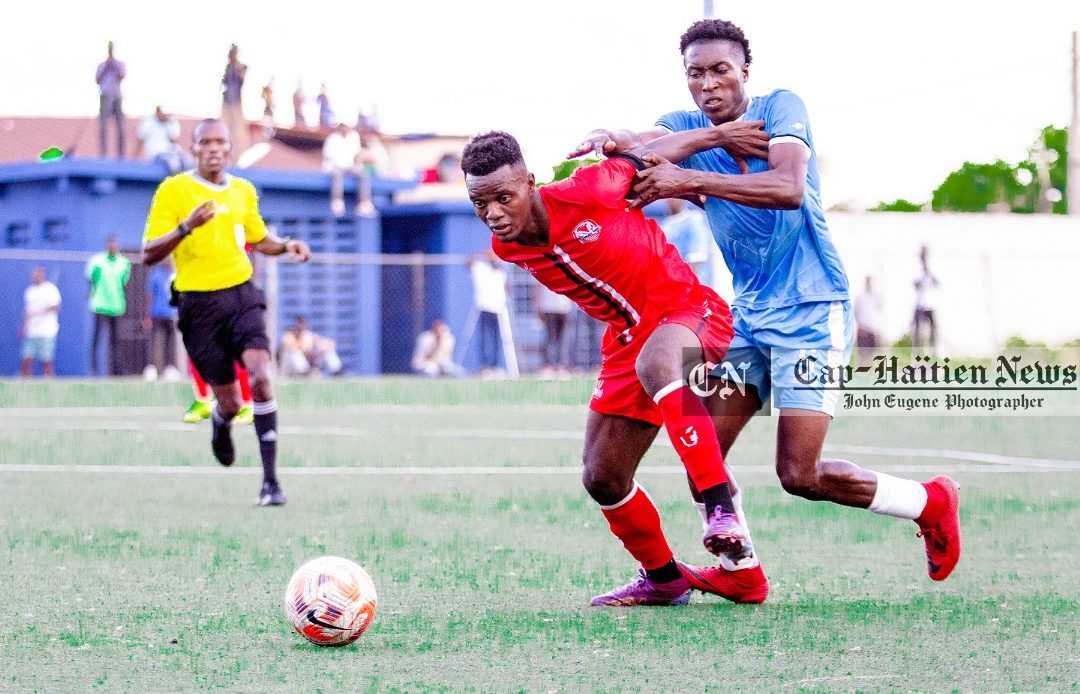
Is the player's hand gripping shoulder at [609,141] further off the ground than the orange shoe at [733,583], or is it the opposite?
the player's hand gripping shoulder at [609,141]

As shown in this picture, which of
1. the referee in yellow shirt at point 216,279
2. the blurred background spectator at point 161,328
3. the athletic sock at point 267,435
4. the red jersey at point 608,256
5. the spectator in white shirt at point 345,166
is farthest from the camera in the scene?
the spectator in white shirt at point 345,166

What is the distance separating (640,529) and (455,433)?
372 inches

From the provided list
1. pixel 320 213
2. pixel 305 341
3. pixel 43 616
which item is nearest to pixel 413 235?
pixel 320 213

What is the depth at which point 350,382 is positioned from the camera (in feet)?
87.4

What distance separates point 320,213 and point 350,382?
6.25 meters

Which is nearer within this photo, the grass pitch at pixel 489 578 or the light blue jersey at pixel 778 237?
the grass pitch at pixel 489 578

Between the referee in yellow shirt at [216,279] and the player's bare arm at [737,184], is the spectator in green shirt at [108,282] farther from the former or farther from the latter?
the player's bare arm at [737,184]

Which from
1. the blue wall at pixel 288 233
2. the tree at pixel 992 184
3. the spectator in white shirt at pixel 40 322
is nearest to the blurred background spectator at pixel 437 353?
the blue wall at pixel 288 233

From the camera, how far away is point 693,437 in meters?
5.91

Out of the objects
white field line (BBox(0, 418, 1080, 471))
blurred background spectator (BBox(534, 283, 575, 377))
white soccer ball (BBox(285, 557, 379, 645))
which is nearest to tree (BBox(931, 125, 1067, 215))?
blurred background spectator (BBox(534, 283, 575, 377))

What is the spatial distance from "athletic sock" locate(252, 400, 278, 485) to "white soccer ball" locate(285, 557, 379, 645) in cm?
453

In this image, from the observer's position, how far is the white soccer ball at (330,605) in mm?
5305

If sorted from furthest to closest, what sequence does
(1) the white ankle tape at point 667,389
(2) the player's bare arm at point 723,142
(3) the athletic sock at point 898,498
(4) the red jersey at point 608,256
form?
(3) the athletic sock at point 898,498 → (2) the player's bare arm at point 723,142 → (4) the red jersey at point 608,256 → (1) the white ankle tape at point 667,389

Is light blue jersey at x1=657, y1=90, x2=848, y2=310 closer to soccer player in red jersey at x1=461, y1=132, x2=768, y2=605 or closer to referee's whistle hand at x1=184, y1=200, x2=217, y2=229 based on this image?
soccer player in red jersey at x1=461, y1=132, x2=768, y2=605
